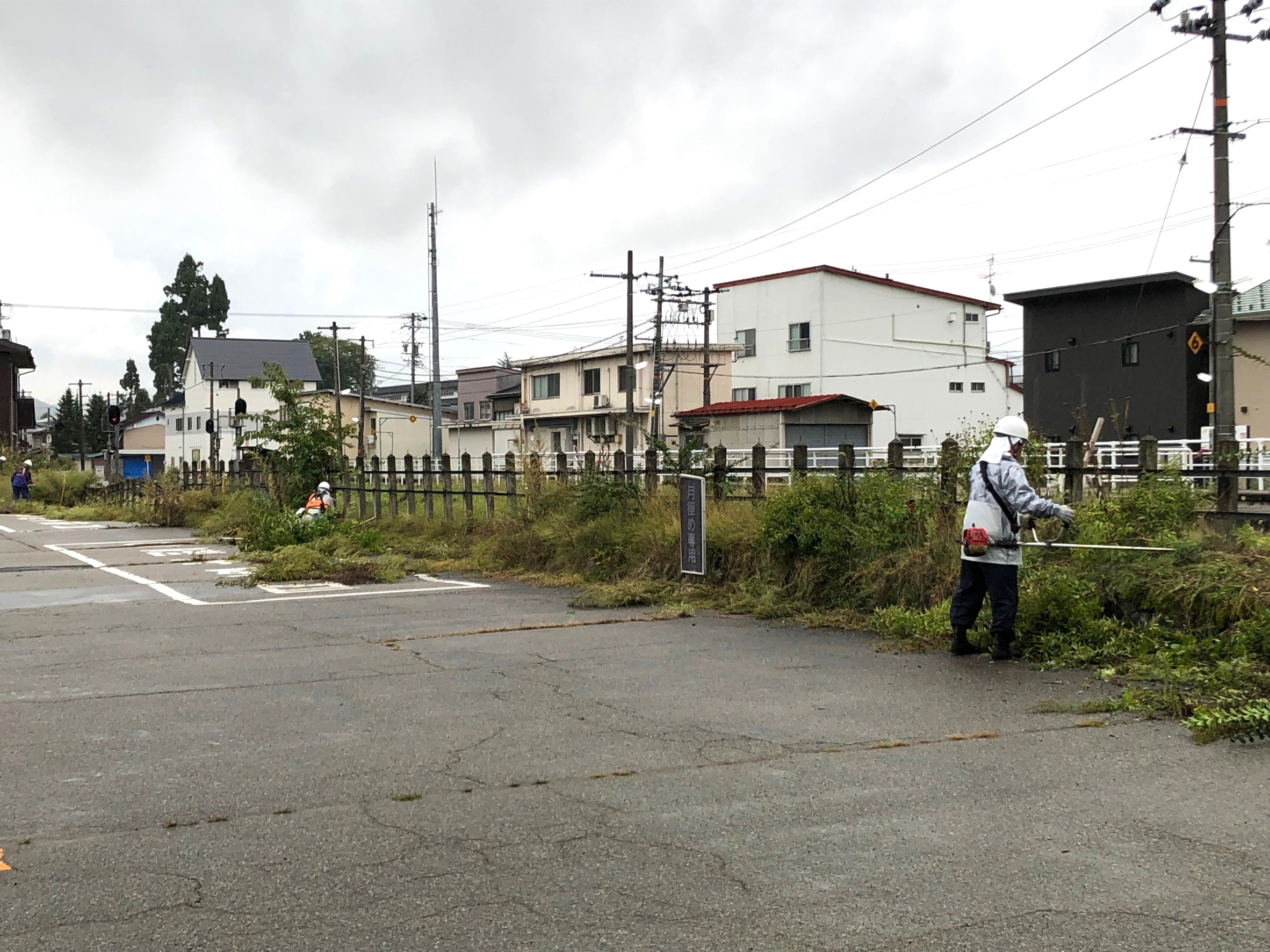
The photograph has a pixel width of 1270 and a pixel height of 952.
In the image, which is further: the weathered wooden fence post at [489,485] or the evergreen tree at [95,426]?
the evergreen tree at [95,426]

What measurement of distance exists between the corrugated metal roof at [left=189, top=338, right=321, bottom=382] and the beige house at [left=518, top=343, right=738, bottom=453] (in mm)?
25042

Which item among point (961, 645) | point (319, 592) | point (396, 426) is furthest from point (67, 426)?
point (961, 645)

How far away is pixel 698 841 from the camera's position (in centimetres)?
436

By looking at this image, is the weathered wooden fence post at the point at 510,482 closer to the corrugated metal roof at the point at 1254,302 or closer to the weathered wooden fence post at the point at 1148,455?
the weathered wooden fence post at the point at 1148,455

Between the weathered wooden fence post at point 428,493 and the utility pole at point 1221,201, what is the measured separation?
15.0 meters

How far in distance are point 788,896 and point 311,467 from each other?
67.0 ft

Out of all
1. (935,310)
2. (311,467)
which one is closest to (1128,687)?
A: (311,467)

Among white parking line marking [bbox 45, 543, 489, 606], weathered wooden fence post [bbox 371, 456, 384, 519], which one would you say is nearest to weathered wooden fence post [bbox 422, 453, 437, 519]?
weathered wooden fence post [bbox 371, 456, 384, 519]

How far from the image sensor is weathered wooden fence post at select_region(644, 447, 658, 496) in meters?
14.7

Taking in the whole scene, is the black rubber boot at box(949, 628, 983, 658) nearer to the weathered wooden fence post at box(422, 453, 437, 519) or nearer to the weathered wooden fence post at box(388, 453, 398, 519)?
the weathered wooden fence post at box(422, 453, 437, 519)

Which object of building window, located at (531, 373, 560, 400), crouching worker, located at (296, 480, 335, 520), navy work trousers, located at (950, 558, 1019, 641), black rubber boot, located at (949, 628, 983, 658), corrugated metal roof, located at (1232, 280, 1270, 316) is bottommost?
black rubber boot, located at (949, 628, 983, 658)

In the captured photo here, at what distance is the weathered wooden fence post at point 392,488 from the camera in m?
21.2

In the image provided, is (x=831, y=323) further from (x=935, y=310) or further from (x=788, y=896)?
(x=788, y=896)

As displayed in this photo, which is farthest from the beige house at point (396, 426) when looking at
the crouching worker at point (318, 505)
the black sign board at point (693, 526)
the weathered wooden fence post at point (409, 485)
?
the black sign board at point (693, 526)
